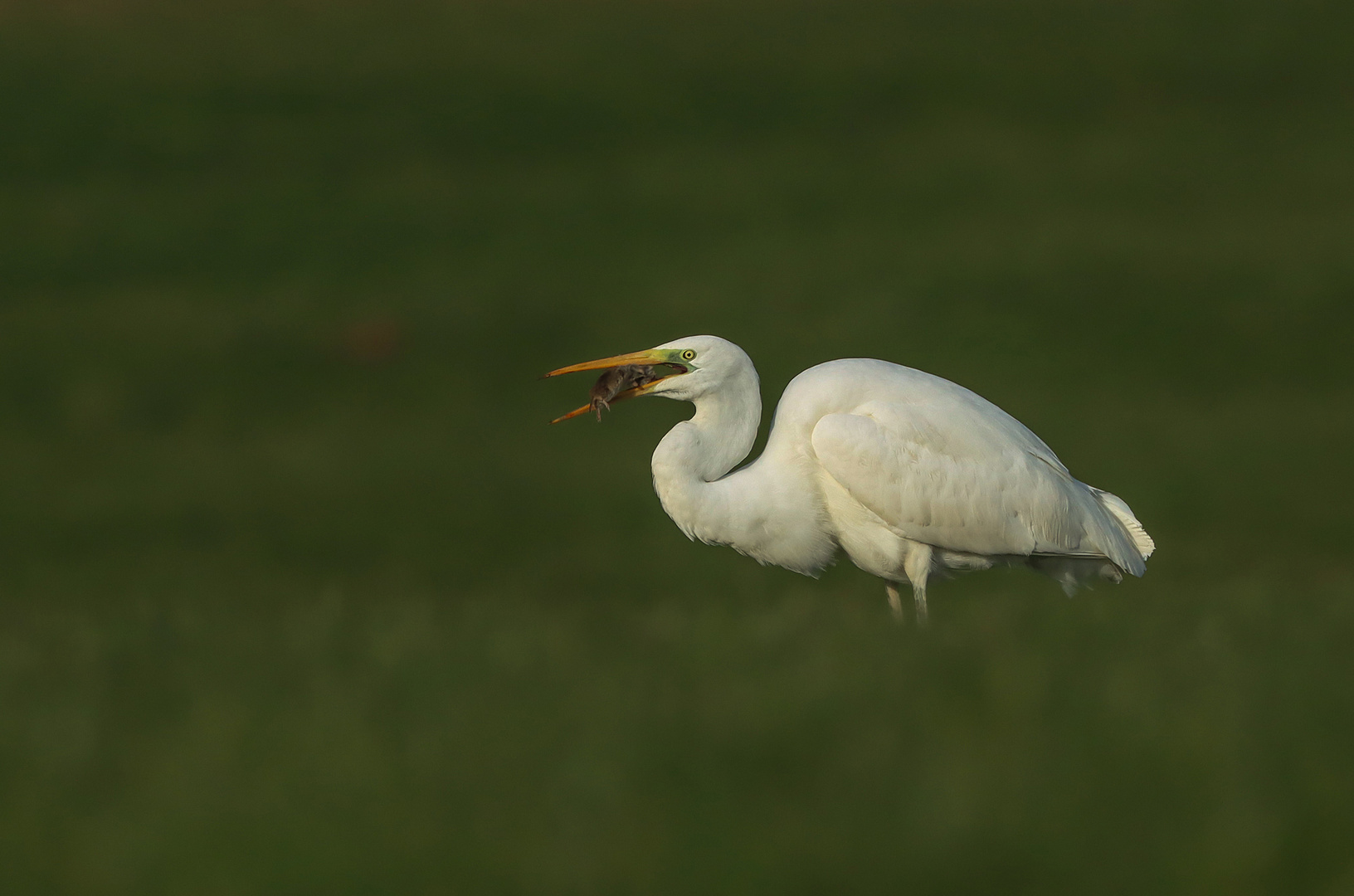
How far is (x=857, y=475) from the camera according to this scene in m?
7.25

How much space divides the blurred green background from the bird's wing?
36.1 inches

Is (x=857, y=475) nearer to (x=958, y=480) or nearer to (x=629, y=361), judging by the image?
(x=958, y=480)

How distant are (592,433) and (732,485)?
37.5 ft

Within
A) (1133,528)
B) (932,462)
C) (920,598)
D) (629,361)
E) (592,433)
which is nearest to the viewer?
(629,361)

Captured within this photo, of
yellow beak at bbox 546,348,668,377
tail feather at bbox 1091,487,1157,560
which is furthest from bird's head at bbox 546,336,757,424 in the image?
tail feather at bbox 1091,487,1157,560

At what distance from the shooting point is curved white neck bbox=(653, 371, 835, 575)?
24.0ft

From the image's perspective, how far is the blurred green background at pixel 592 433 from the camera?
13.8ft

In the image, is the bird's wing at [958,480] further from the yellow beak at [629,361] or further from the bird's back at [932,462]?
the yellow beak at [629,361]

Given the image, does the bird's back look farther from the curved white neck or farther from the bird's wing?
the curved white neck

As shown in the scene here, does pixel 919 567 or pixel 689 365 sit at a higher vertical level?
pixel 689 365

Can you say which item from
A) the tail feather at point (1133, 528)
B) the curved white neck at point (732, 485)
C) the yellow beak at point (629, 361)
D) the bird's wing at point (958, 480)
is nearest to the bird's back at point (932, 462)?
the bird's wing at point (958, 480)

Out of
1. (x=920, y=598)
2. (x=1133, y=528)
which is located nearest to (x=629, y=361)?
(x=920, y=598)

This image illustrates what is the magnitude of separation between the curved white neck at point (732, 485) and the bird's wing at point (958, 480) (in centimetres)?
25

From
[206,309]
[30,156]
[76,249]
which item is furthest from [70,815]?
[30,156]
